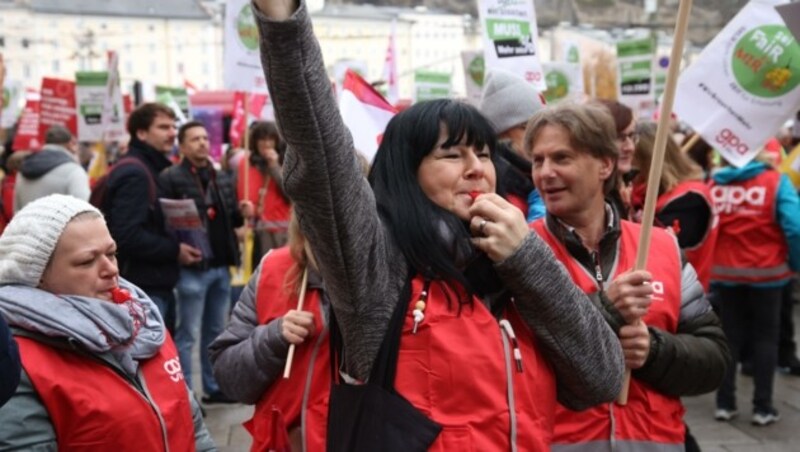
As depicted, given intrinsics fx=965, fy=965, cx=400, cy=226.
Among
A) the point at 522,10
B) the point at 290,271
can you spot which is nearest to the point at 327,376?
the point at 290,271

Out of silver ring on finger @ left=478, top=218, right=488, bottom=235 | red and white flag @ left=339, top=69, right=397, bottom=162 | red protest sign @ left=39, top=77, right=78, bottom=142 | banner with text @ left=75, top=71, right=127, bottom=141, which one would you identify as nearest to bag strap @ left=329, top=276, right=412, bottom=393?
silver ring on finger @ left=478, top=218, right=488, bottom=235

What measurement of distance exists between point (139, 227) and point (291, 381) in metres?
3.26

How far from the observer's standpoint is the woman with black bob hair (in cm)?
183

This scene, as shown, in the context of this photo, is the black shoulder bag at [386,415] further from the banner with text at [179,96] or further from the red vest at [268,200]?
the banner with text at [179,96]

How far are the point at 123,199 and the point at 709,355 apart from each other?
13.8 feet

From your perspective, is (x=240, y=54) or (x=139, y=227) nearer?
(x=139, y=227)

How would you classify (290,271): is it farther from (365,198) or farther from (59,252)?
(365,198)

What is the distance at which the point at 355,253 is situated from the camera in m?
1.84

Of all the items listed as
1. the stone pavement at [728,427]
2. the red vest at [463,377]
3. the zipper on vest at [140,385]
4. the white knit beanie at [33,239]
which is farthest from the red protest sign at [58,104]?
the red vest at [463,377]

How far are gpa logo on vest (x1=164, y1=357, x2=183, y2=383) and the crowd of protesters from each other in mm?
12

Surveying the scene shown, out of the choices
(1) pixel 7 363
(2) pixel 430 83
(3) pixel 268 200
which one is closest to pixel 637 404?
(1) pixel 7 363

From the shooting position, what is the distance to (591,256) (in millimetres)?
2816

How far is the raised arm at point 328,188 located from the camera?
5.44 ft

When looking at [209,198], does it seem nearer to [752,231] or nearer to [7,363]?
[752,231]
